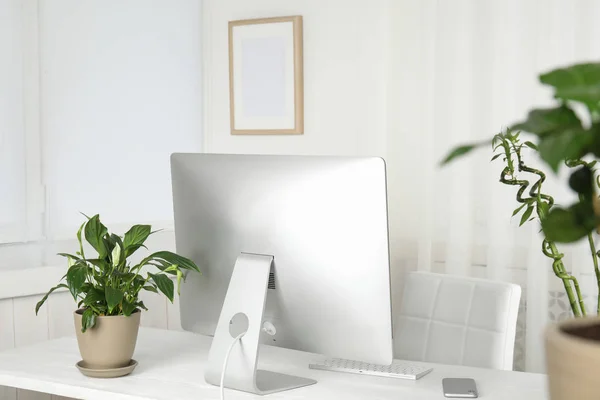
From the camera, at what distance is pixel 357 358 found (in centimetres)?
181

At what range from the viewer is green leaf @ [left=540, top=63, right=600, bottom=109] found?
0.71 m

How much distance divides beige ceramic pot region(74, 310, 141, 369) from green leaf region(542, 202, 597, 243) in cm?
141

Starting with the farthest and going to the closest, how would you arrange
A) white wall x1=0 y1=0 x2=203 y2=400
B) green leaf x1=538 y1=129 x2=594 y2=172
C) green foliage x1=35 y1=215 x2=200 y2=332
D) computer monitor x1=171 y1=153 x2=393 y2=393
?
white wall x1=0 y1=0 x2=203 y2=400 → green foliage x1=35 y1=215 x2=200 y2=332 → computer monitor x1=171 y1=153 x2=393 y2=393 → green leaf x1=538 y1=129 x2=594 y2=172

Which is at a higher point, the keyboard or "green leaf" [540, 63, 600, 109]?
"green leaf" [540, 63, 600, 109]

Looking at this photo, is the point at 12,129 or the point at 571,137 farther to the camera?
the point at 12,129

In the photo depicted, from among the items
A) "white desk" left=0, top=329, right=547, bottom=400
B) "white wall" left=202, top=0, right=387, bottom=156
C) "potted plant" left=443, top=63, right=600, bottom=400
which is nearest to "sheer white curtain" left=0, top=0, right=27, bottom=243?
"white desk" left=0, top=329, right=547, bottom=400

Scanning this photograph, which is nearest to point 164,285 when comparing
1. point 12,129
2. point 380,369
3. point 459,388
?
point 380,369

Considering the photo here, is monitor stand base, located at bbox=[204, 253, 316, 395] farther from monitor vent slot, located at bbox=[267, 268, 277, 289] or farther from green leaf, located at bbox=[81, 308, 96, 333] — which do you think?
green leaf, located at bbox=[81, 308, 96, 333]

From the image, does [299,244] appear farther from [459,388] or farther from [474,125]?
[474,125]

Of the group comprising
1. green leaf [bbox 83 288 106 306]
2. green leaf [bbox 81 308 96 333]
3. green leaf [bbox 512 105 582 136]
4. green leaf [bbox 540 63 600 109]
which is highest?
green leaf [bbox 540 63 600 109]

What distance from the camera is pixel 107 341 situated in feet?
6.51

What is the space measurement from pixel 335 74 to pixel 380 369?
5.35 ft

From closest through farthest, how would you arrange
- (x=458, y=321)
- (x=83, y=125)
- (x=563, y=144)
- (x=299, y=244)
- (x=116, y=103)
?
(x=563, y=144) < (x=299, y=244) < (x=458, y=321) < (x=83, y=125) < (x=116, y=103)

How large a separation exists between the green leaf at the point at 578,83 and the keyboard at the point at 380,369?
1361mm
